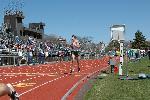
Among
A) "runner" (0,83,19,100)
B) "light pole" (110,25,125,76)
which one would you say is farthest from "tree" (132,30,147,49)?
"runner" (0,83,19,100)

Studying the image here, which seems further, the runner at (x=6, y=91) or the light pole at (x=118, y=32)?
the light pole at (x=118, y=32)

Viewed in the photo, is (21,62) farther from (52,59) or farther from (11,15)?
(11,15)

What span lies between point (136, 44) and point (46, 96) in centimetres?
13098

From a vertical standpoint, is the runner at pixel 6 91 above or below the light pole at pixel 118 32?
below

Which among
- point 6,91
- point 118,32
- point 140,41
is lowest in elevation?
point 6,91

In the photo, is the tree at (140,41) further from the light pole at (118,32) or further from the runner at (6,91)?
the runner at (6,91)

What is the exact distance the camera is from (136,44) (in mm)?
142625

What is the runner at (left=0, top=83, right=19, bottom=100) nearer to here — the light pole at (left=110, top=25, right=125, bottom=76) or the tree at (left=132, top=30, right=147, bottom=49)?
the light pole at (left=110, top=25, right=125, bottom=76)

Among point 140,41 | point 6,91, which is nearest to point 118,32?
point 6,91

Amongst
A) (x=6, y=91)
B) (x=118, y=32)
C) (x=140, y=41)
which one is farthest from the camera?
(x=140, y=41)

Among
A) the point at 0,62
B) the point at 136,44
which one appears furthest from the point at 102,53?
the point at 0,62

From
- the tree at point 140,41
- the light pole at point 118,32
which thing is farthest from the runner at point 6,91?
the tree at point 140,41

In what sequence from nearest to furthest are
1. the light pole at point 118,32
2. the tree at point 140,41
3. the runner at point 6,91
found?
the runner at point 6,91
the light pole at point 118,32
the tree at point 140,41

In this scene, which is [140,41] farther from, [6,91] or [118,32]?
[6,91]
